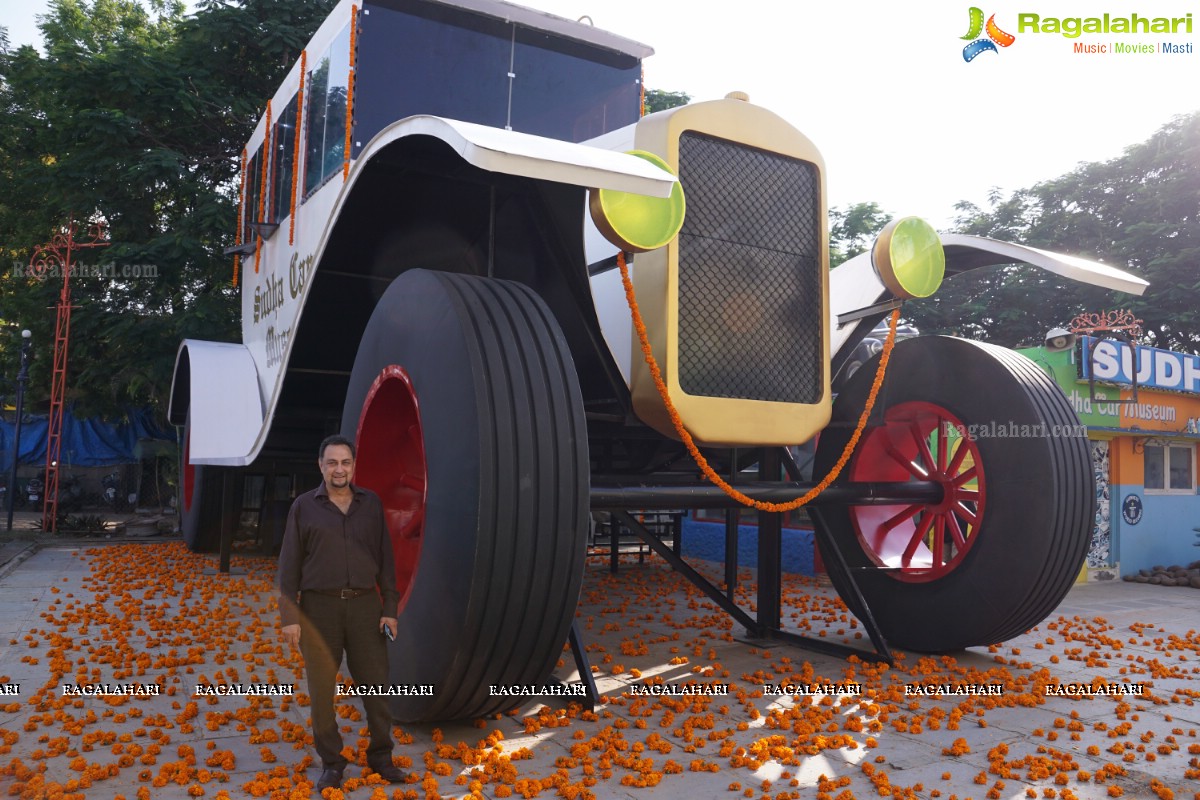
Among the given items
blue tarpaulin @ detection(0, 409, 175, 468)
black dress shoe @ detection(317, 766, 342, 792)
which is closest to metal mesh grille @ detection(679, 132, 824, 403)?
black dress shoe @ detection(317, 766, 342, 792)

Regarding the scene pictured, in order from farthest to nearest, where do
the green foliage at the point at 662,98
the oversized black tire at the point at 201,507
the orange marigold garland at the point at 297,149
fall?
the green foliage at the point at 662,98 → the oversized black tire at the point at 201,507 → the orange marigold garland at the point at 297,149

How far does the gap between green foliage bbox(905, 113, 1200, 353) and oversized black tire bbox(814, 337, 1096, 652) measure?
19975 millimetres

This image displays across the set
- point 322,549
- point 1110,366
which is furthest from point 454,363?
point 1110,366

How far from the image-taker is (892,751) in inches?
133

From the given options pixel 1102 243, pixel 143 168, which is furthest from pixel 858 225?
pixel 143 168

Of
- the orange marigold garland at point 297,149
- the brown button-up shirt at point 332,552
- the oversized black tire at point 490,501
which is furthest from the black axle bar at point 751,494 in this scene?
the orange marigold garland at point 297,149

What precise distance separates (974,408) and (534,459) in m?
2.88

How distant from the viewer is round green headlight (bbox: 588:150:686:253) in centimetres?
350

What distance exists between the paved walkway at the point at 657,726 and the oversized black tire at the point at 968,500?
33 cm

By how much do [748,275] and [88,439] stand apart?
16806 mm

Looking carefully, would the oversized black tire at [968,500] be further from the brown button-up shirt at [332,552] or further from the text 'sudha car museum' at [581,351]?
the brown button-up shirt at [332,552]

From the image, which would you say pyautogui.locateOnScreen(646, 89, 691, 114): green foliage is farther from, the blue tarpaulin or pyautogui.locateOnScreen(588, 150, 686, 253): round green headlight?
pyautogui.locateOnScreen(588, 150, 686, 253): round green headlight

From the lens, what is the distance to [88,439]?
1728 cm

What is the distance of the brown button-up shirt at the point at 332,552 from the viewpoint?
3.02 metres
